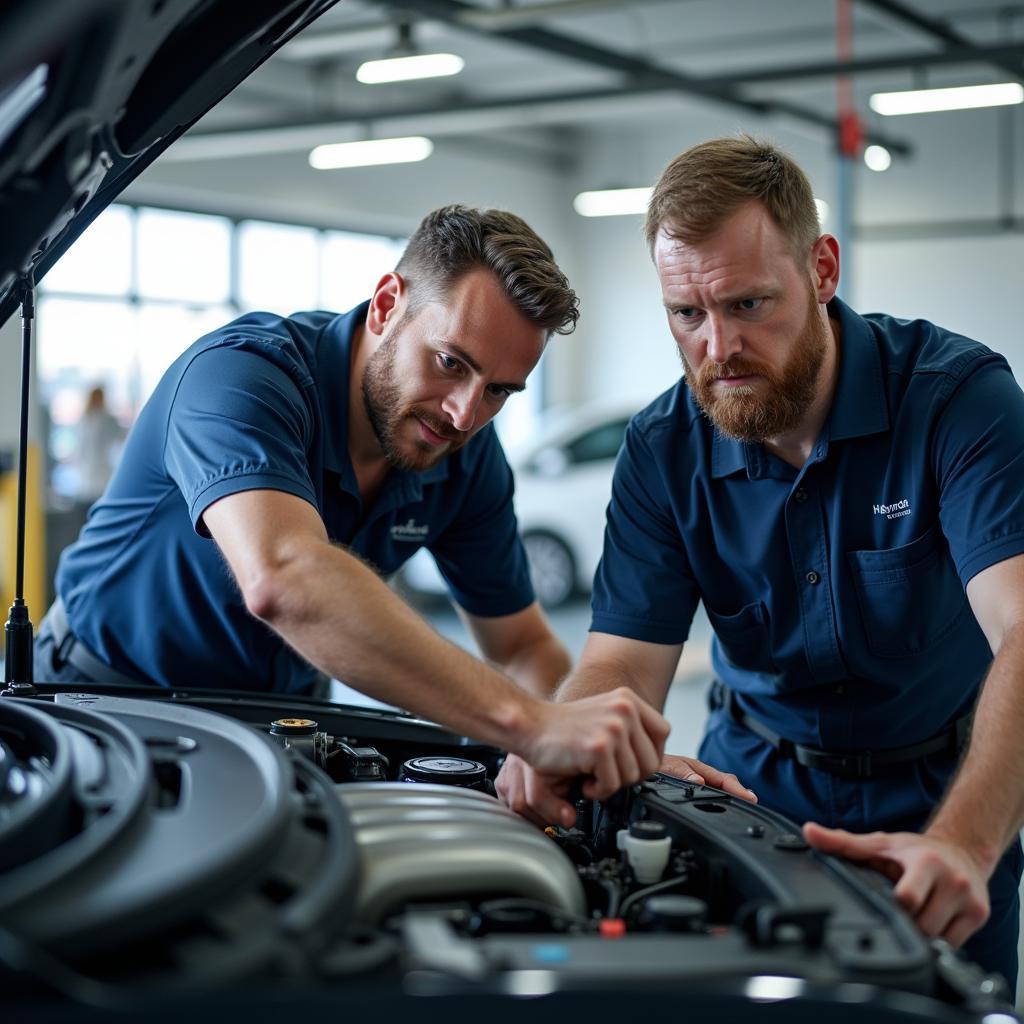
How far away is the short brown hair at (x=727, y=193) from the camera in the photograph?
1717 mm

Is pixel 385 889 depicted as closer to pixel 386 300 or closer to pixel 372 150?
pixel 386 300

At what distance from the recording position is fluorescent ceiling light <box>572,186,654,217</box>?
11.1m

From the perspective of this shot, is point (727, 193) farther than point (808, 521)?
No

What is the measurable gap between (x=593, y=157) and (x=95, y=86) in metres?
13.1

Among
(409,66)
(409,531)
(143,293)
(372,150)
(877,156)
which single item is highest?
(877,156)

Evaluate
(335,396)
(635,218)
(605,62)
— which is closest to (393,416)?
(335,396)

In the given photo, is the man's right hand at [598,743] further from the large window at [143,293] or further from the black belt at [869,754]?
the large window at [143,293]

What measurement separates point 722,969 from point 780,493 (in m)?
1.09

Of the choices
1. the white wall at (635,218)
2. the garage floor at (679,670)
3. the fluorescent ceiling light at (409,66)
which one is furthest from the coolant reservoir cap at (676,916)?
the white wall at (635,218)

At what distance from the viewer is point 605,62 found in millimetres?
6625

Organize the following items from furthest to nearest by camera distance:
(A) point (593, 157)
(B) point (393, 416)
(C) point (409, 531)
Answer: (A) point (593, 157)
(C) point (409, 531)
(B) point (393, 416)

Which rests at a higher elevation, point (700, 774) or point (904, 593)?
point (904, 593)

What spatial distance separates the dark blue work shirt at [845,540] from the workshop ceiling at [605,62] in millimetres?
4264

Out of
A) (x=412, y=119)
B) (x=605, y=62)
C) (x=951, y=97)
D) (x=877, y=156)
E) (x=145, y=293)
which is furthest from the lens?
(x=145, y=293)
